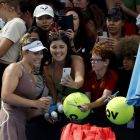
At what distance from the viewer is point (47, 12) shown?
4027 millimetres

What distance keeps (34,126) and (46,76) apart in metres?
0.84

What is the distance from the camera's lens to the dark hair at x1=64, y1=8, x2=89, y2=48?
4.20m

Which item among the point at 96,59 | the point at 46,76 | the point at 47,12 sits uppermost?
the point at 47,12

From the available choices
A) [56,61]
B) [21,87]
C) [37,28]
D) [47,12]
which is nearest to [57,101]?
[56,61]

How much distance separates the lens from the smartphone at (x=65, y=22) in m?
→ 3.85

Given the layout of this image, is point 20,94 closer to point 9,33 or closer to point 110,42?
point 9,33

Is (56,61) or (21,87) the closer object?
(21,87)

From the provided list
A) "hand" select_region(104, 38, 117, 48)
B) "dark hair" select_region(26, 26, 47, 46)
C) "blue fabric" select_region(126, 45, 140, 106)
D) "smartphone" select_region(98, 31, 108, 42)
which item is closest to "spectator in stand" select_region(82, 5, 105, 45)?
"smartphone" select_region(98, 31, 108, 42)

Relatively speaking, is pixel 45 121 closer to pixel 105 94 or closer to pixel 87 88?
pixel 87 88

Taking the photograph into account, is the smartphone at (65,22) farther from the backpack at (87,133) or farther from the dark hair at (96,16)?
the backpack at (87,133)

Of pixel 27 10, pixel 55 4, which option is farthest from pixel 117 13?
pixel 27 10

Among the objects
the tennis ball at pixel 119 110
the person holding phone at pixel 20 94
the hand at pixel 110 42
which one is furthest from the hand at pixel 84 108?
the hand at pixel 110 42

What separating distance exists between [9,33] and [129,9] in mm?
2470

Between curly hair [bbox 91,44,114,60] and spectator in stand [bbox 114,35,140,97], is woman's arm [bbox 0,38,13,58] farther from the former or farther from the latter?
spectator in stand [bbox 114,35,140,97]
